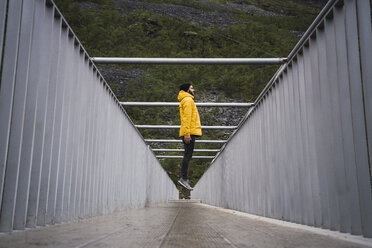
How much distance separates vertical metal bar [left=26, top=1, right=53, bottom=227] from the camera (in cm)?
237

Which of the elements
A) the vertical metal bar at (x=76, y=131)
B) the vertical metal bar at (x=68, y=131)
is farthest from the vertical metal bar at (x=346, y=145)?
the vertical metal bar at (x=76, y=131)

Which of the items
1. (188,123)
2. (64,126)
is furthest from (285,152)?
(188,123)

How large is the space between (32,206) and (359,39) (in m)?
2.44

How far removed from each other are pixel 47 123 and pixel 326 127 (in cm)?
219

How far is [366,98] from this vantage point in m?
1.95

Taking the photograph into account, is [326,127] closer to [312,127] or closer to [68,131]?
[312,127]

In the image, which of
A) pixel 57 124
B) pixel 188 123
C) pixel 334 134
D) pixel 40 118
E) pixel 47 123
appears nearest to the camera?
pixel 334 134

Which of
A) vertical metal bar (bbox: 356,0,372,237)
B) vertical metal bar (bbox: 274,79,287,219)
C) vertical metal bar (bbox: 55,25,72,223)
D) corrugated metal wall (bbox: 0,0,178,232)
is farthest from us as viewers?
vertical metal bar (bbox: 274,79,287,219)

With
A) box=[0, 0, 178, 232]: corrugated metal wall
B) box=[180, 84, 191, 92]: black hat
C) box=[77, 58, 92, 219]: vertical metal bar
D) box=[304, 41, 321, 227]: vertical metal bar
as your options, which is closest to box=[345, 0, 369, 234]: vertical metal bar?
box=[304, 41, 321, 227]: vertical metal bar

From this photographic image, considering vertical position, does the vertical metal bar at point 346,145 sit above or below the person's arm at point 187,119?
below

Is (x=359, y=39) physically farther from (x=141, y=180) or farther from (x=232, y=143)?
(x=141, y=180)

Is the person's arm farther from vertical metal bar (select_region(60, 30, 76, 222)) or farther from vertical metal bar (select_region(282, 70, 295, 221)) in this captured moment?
vertical metal bar (select_region(60, 30, 76, 222))

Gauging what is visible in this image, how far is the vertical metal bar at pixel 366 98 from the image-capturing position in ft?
6.33

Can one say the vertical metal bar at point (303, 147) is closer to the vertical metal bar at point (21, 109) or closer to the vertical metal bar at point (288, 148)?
the vertical metal bar at point (288, 148)
